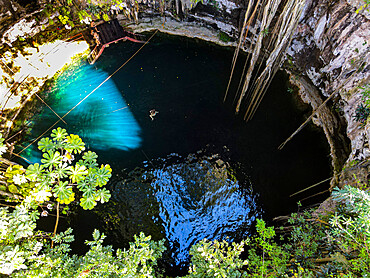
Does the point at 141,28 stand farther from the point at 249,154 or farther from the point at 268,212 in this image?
the point at 268,212

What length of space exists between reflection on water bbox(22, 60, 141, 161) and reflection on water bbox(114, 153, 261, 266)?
2.68ft

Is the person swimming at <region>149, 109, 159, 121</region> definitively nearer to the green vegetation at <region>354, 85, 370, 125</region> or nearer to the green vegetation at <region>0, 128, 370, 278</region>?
the green vegetation at <region>0, 128, 370, 278</region>

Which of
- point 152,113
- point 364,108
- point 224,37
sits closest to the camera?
point 364,108

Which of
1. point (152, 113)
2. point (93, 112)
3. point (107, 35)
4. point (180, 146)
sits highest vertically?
point (107, 35)

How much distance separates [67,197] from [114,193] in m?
1.95

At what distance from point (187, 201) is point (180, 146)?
107 centimetres

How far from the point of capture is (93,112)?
174 inches

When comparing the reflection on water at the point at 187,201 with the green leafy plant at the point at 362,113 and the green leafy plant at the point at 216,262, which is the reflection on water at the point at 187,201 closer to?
the green leafy plant at the point at 216,262

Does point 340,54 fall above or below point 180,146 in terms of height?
above

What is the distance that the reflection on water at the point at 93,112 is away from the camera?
164 inches

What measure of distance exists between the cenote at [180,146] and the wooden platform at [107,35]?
0.20 meters

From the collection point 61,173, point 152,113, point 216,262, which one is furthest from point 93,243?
point 152,113

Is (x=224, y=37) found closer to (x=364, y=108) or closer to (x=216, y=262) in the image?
(x=364, y=108)

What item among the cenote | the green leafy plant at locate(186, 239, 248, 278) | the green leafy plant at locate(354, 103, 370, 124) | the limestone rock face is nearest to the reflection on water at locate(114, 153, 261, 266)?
the cenote
